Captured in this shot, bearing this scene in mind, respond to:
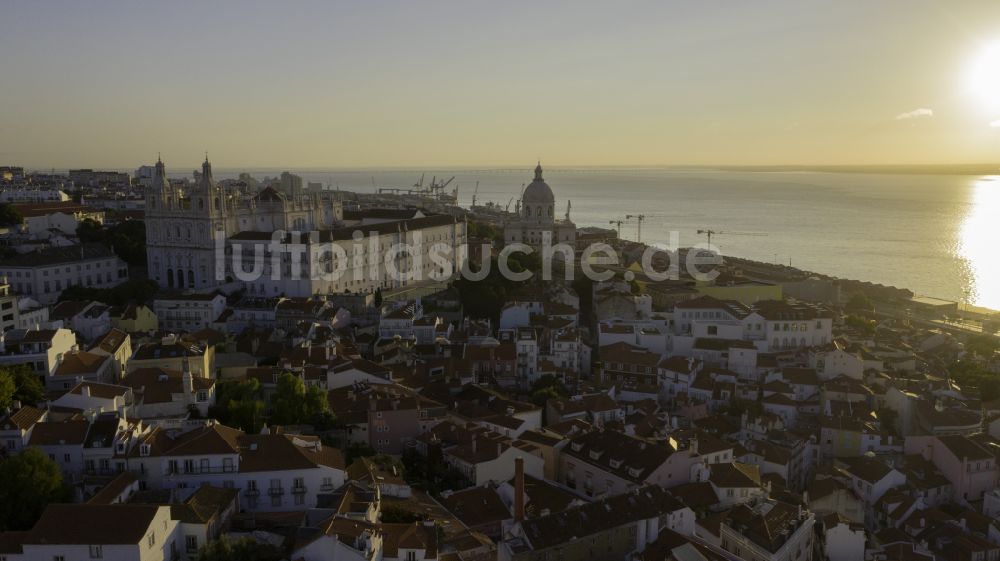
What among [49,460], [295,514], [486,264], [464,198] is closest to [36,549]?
[49,460]

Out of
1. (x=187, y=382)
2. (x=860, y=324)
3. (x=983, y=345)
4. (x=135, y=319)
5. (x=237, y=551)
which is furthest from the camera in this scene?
(x=860, y=324)

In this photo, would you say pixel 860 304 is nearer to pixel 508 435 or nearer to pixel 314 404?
pixel 508 435

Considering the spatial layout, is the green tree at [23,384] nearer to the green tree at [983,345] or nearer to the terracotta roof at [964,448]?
the terracotta roof at [964,448]

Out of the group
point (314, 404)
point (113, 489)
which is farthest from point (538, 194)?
point (113, 489)

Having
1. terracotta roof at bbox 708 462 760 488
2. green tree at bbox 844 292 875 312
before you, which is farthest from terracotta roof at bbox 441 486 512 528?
green tree at bbox 844 292 875 312

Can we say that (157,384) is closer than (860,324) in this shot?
Yes

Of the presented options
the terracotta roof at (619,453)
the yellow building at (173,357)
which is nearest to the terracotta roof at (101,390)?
the yellow building at (173,357)

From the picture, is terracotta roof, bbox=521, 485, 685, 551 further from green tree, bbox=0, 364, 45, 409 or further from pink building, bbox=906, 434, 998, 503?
green tree, bbox=0, 364, 45, 409
